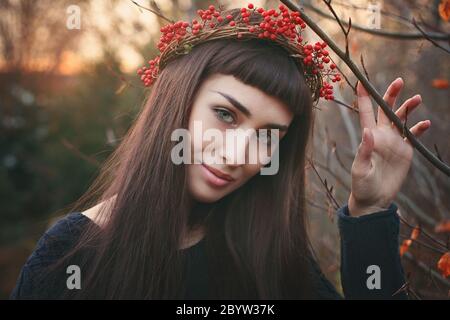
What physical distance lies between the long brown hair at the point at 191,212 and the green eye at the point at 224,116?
12 centimetres

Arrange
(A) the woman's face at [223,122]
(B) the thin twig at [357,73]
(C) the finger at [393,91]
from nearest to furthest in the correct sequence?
(B) the thin twig at [357,73], (C) the finger at [393,91], (A) the woman's face at [223,122]

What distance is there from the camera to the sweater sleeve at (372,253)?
5.56 feet

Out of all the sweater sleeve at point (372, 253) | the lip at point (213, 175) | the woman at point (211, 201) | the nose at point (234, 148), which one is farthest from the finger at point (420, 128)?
the lip at point (213, 175)

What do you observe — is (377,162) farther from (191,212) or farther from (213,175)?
(191,212)

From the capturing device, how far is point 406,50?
5.94 m

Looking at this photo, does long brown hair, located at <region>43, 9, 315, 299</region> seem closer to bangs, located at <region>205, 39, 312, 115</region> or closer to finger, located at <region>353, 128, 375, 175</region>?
bangs, located at <region>205, 39, 312, 115</region>

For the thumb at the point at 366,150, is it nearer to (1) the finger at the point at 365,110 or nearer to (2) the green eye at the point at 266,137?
(1) the finger at the point at 365,110

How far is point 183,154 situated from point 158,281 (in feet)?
1.53

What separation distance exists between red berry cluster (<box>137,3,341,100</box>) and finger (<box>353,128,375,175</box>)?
0.79ft

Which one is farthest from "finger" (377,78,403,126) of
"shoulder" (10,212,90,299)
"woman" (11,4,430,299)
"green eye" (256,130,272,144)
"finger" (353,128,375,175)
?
"shoulder" (10,212,90,299)

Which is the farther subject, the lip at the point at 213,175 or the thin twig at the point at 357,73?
the lip at the point at 213,175
